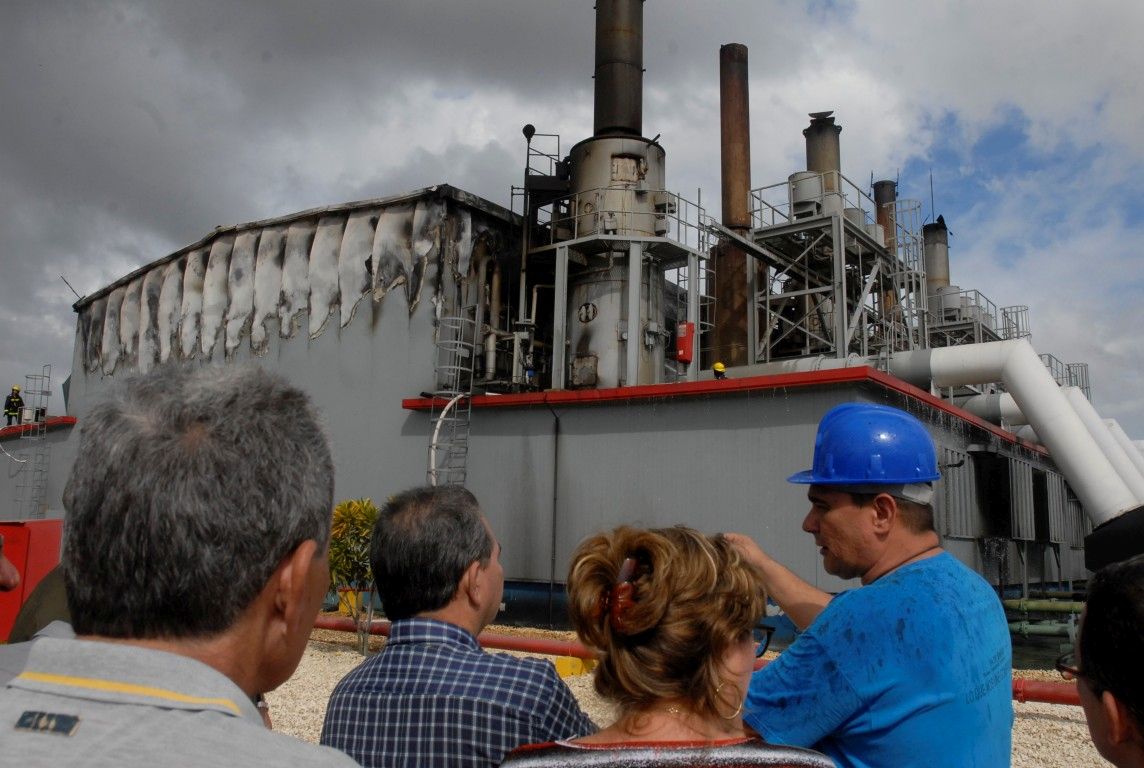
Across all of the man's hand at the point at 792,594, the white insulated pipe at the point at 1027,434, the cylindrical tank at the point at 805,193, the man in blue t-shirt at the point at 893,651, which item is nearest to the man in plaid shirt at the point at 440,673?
the man in blue t-shirt at the point at 893,651

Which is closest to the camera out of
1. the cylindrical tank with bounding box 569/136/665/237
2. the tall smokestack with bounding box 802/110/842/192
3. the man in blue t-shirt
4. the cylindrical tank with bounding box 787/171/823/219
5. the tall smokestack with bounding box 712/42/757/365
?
the man in blue t-shirt

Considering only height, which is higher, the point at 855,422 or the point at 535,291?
the point at 535,291

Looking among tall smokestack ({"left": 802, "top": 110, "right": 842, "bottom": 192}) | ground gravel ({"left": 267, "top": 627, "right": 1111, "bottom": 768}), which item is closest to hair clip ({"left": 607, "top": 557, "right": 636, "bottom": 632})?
ground gravel ({"left": 267, "top": 627, "right": 1111, "bottom": 768})

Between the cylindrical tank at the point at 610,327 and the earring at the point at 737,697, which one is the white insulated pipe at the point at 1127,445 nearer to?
the cylindrical tank at the point at 610,327

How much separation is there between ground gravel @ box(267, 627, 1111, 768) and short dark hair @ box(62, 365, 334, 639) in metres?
4.91

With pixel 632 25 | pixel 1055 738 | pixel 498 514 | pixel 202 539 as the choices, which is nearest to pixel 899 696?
pixel 202 539

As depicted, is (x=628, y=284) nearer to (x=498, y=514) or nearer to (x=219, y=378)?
(x=498, y=514)

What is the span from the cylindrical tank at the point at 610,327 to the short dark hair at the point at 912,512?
14.8 meters

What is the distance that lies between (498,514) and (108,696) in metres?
14.9

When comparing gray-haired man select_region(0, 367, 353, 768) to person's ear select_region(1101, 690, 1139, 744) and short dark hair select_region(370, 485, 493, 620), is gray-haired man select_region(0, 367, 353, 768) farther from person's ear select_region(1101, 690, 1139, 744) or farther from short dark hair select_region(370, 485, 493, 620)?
person's ear select_region(1101, 690, 1139, 744)

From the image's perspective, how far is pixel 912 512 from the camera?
7.91ft

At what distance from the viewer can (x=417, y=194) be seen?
716 inches

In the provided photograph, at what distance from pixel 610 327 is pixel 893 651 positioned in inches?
616

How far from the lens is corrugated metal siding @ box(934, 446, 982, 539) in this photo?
571 inches
